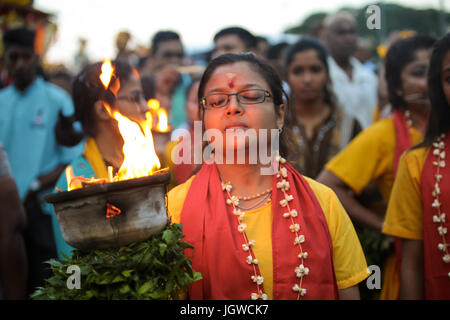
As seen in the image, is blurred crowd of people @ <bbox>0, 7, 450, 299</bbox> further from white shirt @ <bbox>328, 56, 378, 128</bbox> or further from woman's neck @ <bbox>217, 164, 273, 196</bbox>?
woman's neck @ <bbox>217, 164, 273, 196</bbox>

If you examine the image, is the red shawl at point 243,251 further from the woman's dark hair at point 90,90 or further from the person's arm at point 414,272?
the woman's dark hair at point 90,90

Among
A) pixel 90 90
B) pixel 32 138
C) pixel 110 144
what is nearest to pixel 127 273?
pixel 110 144

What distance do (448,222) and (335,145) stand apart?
1995 millimetres

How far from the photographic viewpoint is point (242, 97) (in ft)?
8.40

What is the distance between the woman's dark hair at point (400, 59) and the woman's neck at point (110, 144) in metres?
2.30

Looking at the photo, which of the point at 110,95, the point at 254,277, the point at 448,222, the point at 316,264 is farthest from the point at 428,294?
the point at 110,95

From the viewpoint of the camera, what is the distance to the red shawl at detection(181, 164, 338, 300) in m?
2.23

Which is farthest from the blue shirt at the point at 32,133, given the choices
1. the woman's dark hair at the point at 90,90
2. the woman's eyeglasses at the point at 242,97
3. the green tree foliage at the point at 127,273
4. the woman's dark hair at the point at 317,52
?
the green tree foliage at the point at 127,273

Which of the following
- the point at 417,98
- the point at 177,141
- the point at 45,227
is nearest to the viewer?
the point at 417,98

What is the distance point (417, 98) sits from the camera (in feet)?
12.2

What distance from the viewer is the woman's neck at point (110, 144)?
10.6ft

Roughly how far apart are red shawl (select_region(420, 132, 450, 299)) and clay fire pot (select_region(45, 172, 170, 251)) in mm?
1772
